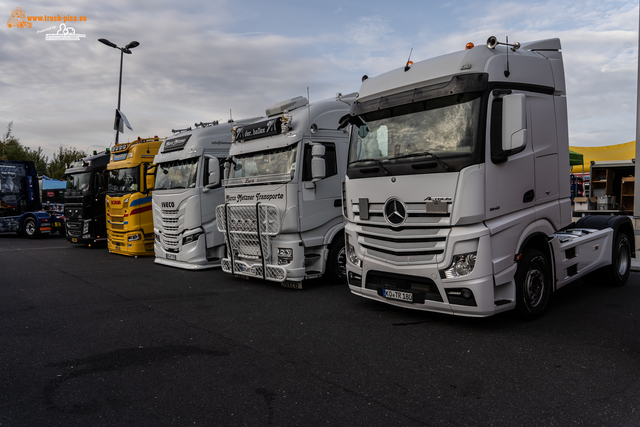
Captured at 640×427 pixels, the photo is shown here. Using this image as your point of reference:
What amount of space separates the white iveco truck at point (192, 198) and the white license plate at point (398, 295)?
18.3 feet

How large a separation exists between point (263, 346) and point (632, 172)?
14.0 m

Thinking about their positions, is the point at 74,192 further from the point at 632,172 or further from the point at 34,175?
the point at 632,172

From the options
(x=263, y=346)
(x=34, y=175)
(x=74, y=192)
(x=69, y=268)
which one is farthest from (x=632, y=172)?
(x=34, y=175)

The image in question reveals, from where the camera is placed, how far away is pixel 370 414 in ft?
11.2

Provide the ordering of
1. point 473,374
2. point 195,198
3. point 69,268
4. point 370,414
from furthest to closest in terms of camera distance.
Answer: point 69,268, point 195,198, point 473,374, point 370,414

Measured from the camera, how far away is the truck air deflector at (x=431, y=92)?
16.9ft

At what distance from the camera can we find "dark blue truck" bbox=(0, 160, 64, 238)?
20.6 meters

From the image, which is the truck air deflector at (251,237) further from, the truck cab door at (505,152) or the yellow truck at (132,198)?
the yellow truck at (132,198)

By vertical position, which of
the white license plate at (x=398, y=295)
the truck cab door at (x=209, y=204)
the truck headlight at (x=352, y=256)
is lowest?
the white license plate at (x=398, y=295)

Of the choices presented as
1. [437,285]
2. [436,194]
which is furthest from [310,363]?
[436,194]

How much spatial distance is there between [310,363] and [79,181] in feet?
48.0

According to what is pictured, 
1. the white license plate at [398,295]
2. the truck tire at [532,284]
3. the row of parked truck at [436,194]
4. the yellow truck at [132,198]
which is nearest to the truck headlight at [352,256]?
the row of parked truck at [436,194]

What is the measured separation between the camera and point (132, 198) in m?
12.8

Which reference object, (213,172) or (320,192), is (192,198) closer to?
(213,172)
